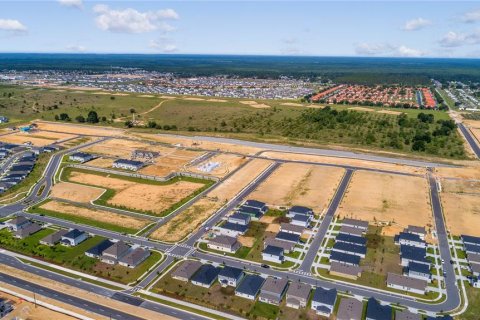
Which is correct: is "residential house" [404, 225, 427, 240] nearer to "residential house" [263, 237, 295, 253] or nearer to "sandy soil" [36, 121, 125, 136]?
"residential house" [263, 237, 295, 253]

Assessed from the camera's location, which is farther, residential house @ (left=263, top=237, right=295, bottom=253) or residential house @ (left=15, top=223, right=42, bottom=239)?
residential house @ (left=15, top=223, right=42, bottom=239)

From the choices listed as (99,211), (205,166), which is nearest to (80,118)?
(205,166)

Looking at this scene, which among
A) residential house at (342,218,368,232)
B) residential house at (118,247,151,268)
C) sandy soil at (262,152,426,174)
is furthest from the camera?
sandy soil at (262,152,426,174)

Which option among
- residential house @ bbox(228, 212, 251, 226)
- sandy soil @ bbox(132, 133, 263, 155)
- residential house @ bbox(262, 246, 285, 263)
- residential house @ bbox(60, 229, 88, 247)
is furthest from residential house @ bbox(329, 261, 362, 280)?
sandy soil @ bbox(132, 133, 263, 155)

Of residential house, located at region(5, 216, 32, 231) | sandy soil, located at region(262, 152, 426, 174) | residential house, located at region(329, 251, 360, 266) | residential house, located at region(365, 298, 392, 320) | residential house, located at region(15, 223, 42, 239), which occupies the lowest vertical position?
residential house, located at region(365, 298, 392, 320)

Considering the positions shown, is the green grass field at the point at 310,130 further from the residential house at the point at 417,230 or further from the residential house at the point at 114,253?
the residential house at the point at 114,253

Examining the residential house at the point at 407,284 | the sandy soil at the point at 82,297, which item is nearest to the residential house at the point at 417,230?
the residential house at the point at 407,284
